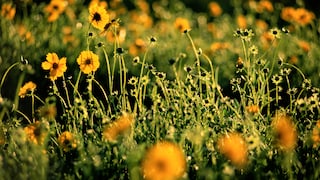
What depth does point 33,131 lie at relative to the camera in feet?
7.83

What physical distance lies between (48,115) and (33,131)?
3.3 inches

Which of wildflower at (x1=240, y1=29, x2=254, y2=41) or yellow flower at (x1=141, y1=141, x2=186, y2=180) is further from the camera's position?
wildflower at (x1=240, y1=29, x2=254, y2=41)

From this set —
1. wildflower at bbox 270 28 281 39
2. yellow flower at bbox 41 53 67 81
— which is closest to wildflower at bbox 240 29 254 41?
wildflower at bbox 270 28 281 39

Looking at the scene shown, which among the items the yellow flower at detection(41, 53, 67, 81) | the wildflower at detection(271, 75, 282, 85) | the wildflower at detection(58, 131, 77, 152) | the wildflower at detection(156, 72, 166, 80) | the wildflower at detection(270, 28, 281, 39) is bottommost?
the wildflower at detection(58, 131, 77, 152)

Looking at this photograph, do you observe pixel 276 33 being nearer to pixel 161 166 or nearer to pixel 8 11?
pixel 161 166

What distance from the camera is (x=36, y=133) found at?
2344 mm

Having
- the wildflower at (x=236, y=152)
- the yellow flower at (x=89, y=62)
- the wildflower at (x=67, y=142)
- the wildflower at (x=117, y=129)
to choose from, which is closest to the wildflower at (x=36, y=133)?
the wildflower at (x=67, y=142)

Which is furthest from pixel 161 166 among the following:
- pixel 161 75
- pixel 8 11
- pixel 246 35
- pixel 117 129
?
pixel 8 11

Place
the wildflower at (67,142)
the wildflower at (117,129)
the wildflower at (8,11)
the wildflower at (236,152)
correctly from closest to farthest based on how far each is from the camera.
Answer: the wildflower at (236,152) → the wildflower at (117,129) → the wildflower at (67,142) → the wildflower at (8,11)

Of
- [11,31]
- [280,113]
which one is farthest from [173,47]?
[280,113]

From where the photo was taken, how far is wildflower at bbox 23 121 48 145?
2303 millimetres

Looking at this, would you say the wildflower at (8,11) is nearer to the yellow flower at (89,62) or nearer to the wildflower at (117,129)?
the yellow flower at (89,62)

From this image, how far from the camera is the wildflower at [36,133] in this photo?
230 centimetres

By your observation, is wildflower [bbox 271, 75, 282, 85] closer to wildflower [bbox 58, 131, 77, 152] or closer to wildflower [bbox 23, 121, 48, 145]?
wildflower [bbox 58, 131, 77, 152]
